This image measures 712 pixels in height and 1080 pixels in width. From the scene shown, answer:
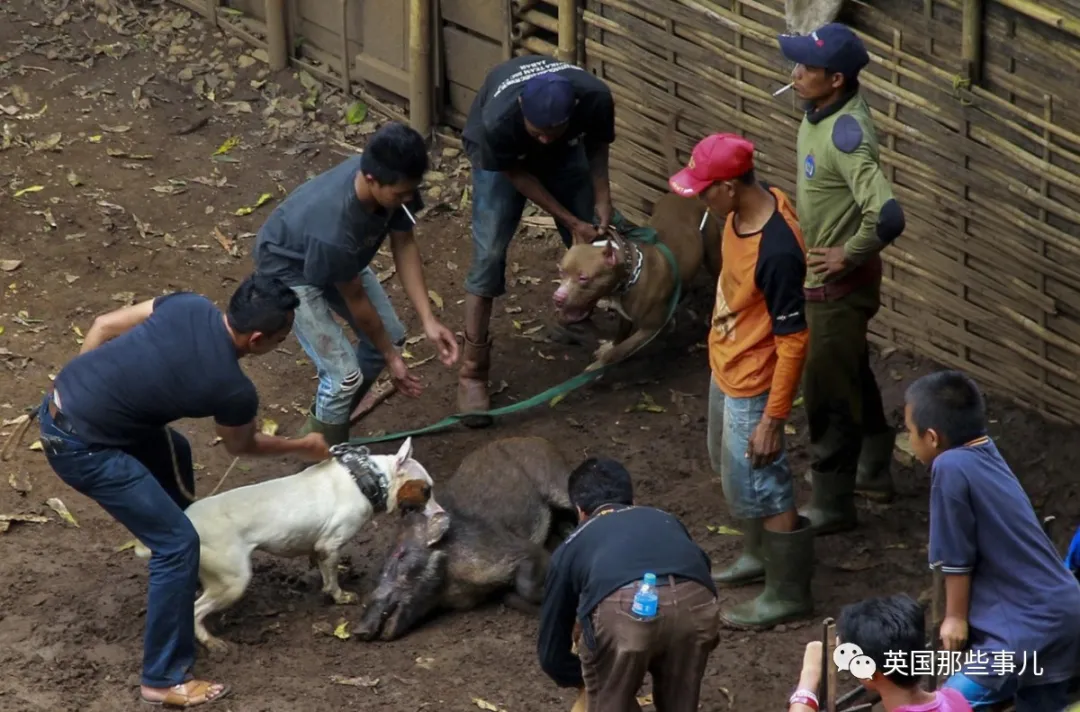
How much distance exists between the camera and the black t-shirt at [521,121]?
8039mm

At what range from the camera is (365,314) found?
24.7ft

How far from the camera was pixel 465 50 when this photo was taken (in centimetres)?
1096

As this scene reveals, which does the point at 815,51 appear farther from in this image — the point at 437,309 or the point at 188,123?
the point at 188,123

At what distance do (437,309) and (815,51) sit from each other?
13.1 ft

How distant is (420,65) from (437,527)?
4.90 m

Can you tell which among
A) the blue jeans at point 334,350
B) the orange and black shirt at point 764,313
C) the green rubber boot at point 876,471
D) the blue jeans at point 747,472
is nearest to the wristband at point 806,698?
the orange and black shirt at point 764,313

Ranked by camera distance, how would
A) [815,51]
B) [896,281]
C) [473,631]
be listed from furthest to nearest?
[896,281]
[473,631]
[815,51]

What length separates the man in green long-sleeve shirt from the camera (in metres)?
6.50

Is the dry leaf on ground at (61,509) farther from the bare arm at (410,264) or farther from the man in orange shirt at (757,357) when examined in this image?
the man in orange shirt at (757,357)

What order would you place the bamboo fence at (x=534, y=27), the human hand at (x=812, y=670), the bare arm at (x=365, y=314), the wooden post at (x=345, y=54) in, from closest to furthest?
the human hand at (x=812, y=670) → the bare arm at (x=365, y=314) → the bamboo fence at (x=534, y=27) → the wooden post at (x=345, y=54)

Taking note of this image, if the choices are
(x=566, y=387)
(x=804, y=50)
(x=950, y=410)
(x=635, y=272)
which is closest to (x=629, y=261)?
(x=635, y=272)

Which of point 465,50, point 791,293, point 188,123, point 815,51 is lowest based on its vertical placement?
point 188,123

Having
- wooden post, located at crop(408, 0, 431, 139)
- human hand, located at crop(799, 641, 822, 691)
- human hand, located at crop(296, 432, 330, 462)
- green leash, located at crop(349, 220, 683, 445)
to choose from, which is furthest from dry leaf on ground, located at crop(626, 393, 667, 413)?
human hand, located at crop(799, 641, 822, 691)

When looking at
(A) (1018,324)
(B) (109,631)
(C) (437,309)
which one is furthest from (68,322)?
(A) (1018,324)
